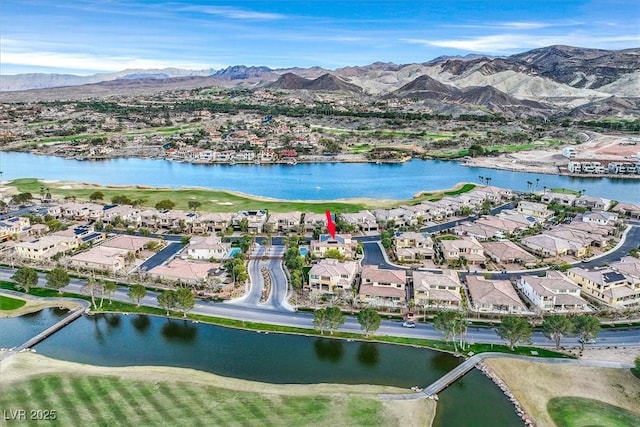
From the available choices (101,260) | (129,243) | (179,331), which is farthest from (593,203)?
(101,260)

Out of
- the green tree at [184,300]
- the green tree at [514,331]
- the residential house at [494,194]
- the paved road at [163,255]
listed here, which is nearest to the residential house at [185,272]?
the paved road at [163,255]

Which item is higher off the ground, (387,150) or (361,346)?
(387,150)

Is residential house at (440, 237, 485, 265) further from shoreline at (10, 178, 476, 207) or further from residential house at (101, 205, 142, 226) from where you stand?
residential house at (101, 205, 142, 226)

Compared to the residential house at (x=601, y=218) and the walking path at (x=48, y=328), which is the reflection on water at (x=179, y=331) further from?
the residential house at (x=601, y=218)

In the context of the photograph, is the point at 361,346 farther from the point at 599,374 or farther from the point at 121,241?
the point at 121,241

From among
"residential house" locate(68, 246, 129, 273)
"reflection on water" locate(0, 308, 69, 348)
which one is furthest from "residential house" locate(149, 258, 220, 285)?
"reflection on water" locate(0, 308, 69, 348)

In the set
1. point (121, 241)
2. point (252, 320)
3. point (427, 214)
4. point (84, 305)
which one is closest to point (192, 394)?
point (252, 320)
